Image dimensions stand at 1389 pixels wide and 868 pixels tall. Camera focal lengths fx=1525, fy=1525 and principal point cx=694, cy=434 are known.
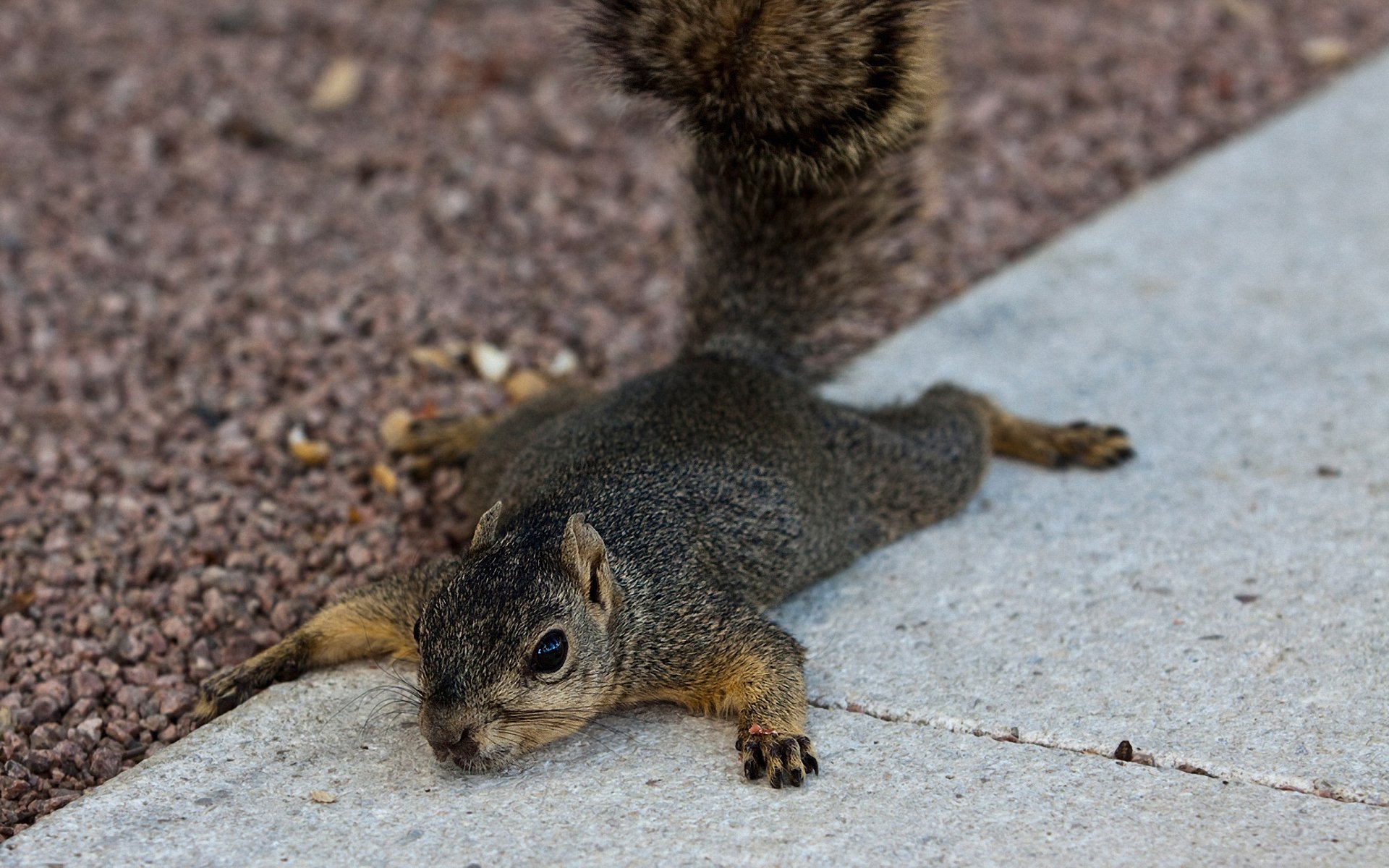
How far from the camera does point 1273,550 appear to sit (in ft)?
11.8

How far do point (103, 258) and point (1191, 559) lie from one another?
11.8ft

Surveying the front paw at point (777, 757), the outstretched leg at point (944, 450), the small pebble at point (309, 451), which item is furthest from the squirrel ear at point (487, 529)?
the small pebble at point (309, 451)

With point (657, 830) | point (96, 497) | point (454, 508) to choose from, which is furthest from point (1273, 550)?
point (96, 497)

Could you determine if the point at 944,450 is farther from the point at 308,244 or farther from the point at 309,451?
the point at 308,244

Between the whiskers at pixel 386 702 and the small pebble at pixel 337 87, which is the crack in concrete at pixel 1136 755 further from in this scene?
the small pebble at pixel 337 87

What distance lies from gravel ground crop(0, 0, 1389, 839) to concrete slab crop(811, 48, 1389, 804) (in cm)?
46

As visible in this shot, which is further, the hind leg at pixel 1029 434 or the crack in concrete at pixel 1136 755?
the hind leg at pixel 1029 434

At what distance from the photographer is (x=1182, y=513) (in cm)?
384

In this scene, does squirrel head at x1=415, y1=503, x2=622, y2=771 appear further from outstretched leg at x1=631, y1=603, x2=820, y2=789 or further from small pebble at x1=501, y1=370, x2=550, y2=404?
small pebble at x1=501, y1=370, x2=550, y2=404

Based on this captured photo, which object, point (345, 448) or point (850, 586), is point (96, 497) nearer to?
point (345, 448)

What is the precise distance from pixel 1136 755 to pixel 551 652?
1.14 meters

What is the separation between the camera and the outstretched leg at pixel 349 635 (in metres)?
3.26

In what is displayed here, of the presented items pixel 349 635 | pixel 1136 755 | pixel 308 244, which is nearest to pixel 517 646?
pixel 349 635

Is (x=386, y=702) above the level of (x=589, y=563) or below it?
below
